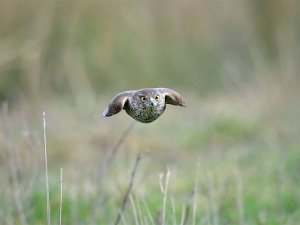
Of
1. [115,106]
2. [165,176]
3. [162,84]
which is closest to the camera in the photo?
[115,106]

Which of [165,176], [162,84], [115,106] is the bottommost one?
[165,176]

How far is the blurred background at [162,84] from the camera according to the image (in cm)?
636

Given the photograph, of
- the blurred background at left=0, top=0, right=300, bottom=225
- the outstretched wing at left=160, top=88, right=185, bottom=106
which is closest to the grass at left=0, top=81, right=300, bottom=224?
the blurred background at left=0, top=0, right=300, bottom=225

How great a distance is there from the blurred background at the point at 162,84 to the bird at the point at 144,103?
7.45ft

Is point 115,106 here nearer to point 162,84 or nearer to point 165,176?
point 165,176

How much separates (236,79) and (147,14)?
3.55m

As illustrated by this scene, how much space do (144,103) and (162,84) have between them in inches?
497

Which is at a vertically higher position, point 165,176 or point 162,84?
point 162,84

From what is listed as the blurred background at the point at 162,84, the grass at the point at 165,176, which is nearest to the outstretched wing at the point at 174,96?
the grass at the point at 165,176

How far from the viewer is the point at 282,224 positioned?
18.6 feet

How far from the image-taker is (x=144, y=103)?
227 cm

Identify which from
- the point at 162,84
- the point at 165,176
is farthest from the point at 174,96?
the point at 162,84

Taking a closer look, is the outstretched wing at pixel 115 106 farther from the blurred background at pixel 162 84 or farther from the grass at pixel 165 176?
the blurred background at pixel 162 84

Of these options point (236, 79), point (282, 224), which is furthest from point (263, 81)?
point (282, 224)
